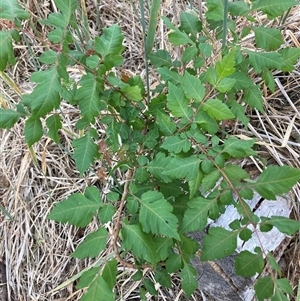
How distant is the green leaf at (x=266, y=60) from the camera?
33.7 inches

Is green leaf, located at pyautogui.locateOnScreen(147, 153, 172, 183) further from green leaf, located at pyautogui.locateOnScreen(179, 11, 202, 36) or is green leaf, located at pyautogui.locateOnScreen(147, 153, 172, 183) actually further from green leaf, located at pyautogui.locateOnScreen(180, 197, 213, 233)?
green leaf, located at pyautogui.locateOnScreen(179, 11, 202, 36)

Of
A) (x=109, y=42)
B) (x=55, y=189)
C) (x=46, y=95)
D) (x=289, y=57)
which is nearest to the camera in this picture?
(x=46, y=95)

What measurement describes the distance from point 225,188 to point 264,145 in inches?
25.2

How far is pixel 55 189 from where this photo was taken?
1.55m

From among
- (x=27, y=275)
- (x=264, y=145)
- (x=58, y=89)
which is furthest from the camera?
(x=27, y=275)

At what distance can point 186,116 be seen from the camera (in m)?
0.81

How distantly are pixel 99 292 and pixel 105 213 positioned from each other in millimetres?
140

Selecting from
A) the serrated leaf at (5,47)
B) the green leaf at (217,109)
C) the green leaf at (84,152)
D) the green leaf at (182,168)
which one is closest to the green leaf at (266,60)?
the green leaf at (217,109)

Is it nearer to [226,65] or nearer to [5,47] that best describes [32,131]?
[5,47]

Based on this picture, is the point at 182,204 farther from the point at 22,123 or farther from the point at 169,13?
the point at 169,13

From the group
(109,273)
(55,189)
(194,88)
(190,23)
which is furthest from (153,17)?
(55,189)

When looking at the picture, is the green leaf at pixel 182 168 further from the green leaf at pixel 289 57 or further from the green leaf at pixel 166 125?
the green leaf at pixel 289 57

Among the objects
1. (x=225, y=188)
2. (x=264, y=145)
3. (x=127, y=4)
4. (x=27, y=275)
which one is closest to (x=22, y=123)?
(x=27, y=275)

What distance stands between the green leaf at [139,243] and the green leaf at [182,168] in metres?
0.12
